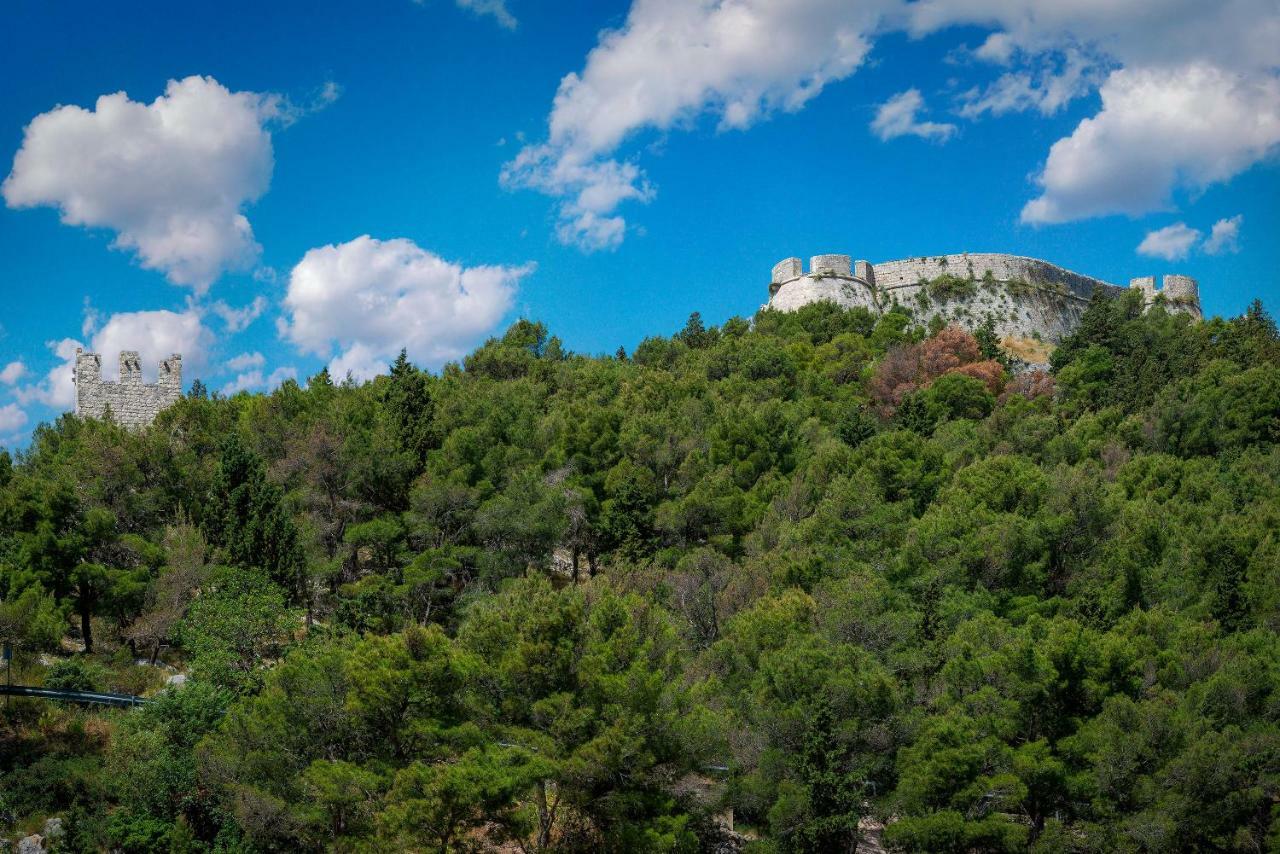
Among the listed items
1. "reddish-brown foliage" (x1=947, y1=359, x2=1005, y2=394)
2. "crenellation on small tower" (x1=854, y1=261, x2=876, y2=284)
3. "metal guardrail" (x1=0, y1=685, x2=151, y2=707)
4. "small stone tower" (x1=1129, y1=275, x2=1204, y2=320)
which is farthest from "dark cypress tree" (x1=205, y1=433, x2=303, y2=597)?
"small stone tower" (x1=1129, y1=275, x2=1204, y2=320)

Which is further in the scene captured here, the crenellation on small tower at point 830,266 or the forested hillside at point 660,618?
the crenellation on small tower at point 830,266

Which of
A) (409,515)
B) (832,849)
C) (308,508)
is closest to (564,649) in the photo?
(832,849)

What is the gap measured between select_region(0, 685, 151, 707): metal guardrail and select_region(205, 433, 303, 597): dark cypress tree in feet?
15.7

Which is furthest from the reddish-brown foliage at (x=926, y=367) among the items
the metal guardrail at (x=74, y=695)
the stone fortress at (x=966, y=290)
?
the metal guardrail at (x=74, y=695)

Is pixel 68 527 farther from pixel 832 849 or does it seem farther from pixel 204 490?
pixel 832 849

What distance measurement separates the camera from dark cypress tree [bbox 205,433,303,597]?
29.6 meters

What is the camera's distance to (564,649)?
2088cm

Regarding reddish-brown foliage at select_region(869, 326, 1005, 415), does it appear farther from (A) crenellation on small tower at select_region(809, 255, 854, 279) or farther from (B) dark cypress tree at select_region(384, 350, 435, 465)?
(B) dark cypress tree at select_region(384, 350, 435, 465)

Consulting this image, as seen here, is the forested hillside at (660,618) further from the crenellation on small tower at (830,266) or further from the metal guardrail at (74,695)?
the crenellation on small tower at (830,266)

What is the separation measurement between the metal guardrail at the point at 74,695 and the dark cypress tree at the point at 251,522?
4.78 meters

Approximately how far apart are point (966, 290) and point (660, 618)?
43327 millimetres

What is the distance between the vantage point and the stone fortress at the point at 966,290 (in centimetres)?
6162

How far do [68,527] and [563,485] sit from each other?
13768mm

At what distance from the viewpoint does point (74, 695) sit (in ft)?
83.3
